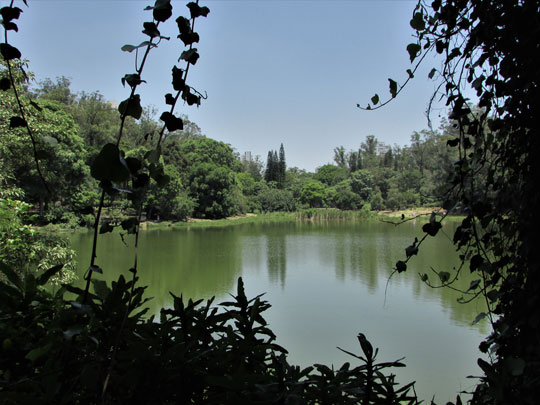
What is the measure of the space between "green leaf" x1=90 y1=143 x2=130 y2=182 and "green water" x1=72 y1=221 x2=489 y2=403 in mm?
1037

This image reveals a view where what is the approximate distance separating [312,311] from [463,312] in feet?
8.08

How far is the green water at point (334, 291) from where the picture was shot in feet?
14.5

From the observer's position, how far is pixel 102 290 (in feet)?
2.33

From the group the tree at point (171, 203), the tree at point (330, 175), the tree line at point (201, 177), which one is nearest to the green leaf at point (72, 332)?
the tree line at point (201, 177)

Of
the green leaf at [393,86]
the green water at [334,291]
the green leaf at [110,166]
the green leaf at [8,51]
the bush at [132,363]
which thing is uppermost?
the green leaf at [393,86]

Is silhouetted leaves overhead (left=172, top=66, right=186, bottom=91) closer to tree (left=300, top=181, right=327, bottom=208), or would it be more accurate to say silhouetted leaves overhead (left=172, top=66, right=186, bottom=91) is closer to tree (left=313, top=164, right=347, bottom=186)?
tree (left=300, top=181, right=327, bottom=208)

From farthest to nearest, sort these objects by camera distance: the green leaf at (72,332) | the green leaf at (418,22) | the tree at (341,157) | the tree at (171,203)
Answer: the tree at (341,157) < the tree at (171,203) < the green leaf at (418,22) < the green leaf at (72,332)

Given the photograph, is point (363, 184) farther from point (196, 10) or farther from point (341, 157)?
point (196, 10)

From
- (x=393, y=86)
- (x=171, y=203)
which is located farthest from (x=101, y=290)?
(x=171, y=203)

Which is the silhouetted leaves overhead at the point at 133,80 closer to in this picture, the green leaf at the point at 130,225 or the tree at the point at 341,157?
the green leaf at the point at 130,225

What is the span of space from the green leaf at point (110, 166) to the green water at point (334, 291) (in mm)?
1037

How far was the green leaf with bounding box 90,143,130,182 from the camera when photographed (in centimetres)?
41

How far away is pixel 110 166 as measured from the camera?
0.42m

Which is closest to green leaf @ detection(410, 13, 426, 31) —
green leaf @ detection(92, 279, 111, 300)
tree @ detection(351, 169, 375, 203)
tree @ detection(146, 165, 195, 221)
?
green leaf @ detection(92, 279, 111, 300)
